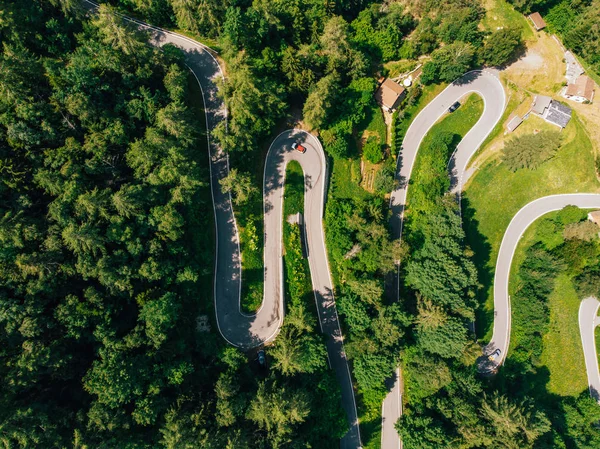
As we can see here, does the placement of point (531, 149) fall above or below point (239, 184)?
above

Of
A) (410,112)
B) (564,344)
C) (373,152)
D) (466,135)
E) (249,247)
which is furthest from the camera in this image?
(466,135)

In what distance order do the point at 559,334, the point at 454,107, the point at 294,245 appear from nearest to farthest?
the point at 294,245 < the point at 454,107 < the point at 559,334

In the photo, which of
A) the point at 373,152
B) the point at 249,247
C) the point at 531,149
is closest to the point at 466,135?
the point at 531,149

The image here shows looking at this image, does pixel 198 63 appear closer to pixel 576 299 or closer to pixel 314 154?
pixel 314 154

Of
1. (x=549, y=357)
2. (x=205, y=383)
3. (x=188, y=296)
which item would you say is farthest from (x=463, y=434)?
(x=188, y=296)

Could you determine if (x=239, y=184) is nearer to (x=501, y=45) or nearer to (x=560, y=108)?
(x=501, y=45)

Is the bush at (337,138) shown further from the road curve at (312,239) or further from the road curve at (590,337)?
the road curve at (590,337)

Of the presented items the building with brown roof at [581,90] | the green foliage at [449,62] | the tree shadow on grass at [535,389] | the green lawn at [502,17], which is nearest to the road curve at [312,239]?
the green foliage at [449,62]
